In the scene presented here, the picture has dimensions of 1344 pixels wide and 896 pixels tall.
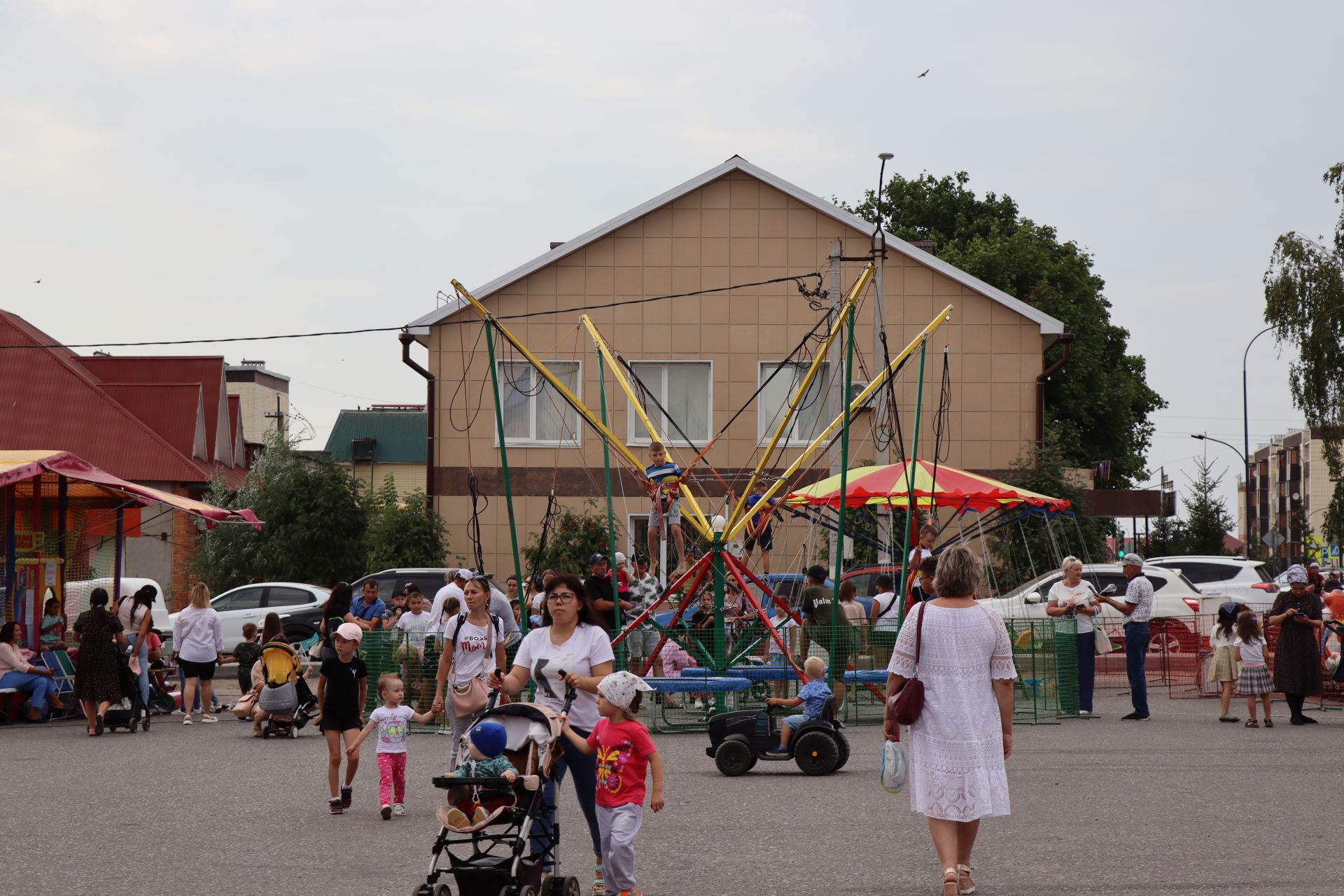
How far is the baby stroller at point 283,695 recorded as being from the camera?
16.6m

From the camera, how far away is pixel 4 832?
998 cm

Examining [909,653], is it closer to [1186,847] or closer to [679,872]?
[679,872]

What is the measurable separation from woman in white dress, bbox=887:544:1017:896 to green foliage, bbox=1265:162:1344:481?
32.0 metres

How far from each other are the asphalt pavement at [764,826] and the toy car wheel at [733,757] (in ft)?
0.34

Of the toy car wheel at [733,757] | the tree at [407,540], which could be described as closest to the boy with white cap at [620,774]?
the toy car wheel at [733,757]

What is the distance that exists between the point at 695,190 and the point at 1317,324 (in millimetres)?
15560

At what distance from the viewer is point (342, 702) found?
10914 mm

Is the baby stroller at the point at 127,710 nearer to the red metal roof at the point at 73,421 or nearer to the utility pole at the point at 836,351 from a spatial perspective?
the utility pole at the point at 836,351

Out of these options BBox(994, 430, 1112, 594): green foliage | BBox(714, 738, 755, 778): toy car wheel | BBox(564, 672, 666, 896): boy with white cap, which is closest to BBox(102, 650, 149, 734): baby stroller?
BBox(714, 738, 755, 778): toy car wheel

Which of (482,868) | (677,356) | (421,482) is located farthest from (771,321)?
(421,482)

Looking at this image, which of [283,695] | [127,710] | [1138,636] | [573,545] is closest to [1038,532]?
[573,545]

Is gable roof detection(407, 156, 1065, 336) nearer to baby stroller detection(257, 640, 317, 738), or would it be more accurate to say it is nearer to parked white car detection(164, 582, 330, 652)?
parked white car detection(164, 582, 330, 652)

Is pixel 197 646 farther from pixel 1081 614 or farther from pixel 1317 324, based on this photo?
pixel 1317 324

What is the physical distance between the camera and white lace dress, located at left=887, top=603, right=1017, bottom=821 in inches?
292
